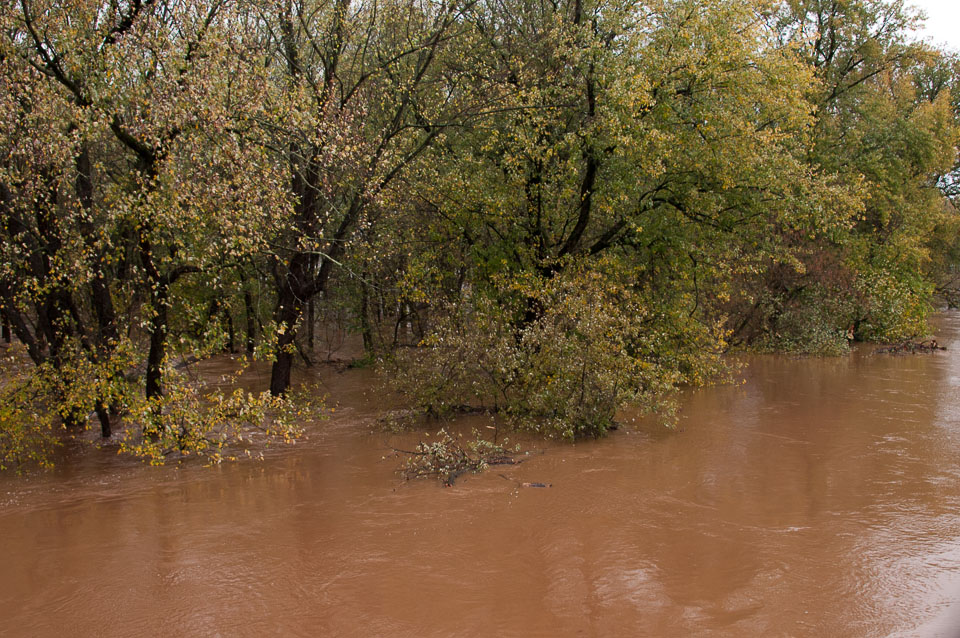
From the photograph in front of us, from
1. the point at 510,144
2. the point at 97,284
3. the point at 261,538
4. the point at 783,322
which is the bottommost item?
the point at 261,538

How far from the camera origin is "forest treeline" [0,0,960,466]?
9000 mm

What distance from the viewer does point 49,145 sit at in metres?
8.17

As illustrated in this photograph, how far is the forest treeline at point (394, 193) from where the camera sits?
354 inches

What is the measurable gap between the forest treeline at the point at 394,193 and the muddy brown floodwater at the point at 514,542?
1.07 meters

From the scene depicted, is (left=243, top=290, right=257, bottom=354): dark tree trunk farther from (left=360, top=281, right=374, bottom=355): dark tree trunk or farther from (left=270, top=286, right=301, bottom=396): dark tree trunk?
(left=360, top=281, right=374, bottom=355): dark tree trunk

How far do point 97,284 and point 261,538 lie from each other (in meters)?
5.33

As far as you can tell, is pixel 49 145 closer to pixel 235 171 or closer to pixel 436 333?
pixel 235 171

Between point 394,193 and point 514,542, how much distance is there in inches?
316

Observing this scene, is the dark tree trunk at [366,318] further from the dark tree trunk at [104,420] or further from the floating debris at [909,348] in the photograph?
the floating debris at [909,348]

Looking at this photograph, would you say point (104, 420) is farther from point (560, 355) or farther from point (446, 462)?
point (560, 355)

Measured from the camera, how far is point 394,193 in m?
13.7

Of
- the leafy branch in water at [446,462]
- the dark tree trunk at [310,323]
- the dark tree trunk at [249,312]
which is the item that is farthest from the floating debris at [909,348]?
the dark tree trunk at [249,312]

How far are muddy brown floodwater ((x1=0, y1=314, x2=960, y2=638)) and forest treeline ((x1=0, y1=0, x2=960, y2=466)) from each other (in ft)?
3.50

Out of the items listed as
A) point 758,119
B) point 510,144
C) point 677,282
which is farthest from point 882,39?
point 510,144
